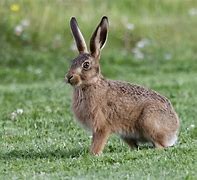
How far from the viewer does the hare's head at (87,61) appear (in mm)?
7851

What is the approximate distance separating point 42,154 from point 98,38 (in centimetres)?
129

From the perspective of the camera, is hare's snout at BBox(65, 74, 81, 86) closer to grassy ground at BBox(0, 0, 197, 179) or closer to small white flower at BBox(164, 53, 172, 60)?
grassy ground at BBox(0, 0, 197, 179)

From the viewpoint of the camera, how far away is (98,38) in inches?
322

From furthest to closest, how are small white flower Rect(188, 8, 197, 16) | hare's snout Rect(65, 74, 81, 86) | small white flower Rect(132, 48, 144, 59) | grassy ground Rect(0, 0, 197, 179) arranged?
small white flower Rect(188, 8, 197, 16) → small white flower Rect(132, 48, 144, 59) → hare's snout Rect(65, 74, 81, 86) → grassy ground Rect(0, 0, 197, 179)

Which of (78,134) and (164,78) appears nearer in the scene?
(78,134)

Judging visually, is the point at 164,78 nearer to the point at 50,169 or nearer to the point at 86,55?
the point at 86,55

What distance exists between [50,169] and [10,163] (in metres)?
0.56

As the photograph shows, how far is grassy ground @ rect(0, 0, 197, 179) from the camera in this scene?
732cm

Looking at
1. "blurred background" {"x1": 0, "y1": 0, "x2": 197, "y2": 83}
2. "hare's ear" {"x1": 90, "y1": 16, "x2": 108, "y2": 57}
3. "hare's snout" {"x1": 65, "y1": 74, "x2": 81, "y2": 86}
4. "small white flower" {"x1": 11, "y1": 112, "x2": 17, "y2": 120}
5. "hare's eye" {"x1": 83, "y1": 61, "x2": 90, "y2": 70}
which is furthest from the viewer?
"blurred background" {"x1": 0, "y1": 0, "x2": 197, "y2": 83}

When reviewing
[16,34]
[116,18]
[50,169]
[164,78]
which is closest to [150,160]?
[50,169]

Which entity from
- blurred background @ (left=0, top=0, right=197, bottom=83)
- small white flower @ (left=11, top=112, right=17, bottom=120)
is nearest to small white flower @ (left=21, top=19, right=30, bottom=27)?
blurred background @ (left=0, top=0, right=197, bottom=83)

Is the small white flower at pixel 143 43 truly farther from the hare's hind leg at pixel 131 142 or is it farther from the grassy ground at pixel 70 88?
the hare's hind leg at pixel 131 142

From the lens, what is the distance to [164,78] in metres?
15.4

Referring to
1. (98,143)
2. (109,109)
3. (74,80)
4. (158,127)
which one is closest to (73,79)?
(74,80)
